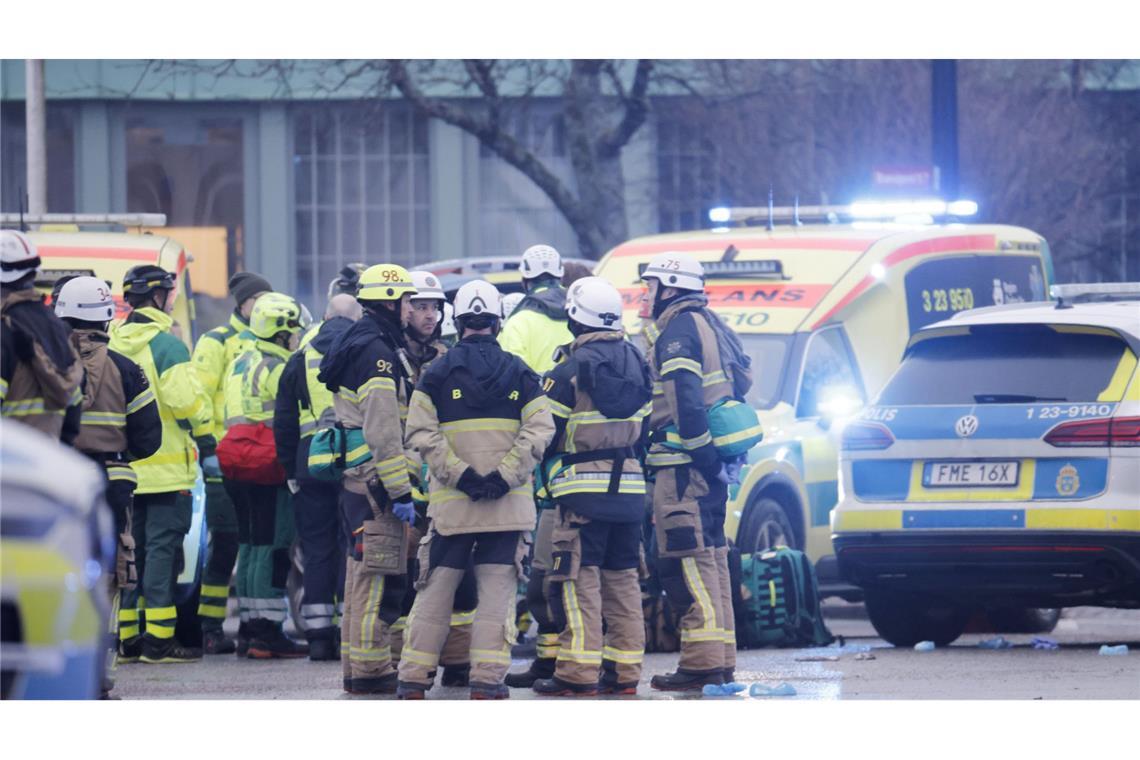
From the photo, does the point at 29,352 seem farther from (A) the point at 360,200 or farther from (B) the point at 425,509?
(A) the point at 360,200

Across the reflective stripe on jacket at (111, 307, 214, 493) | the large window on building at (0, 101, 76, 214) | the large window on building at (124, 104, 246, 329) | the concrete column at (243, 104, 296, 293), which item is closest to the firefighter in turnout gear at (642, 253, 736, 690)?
the reflective stripe on jacket at (111, 307, 214, 493)

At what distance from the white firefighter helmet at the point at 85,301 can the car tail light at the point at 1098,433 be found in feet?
14.6

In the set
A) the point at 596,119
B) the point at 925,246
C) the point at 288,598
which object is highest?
the point at 596,119

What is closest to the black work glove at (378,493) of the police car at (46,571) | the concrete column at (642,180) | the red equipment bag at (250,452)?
the red equipment bag at (250,452)

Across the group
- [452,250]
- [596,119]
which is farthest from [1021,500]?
[452,250]

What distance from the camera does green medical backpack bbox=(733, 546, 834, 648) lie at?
38.9 ft

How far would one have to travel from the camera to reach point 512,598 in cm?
956

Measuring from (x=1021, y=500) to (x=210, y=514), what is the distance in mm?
4365

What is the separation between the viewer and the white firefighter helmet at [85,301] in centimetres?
957

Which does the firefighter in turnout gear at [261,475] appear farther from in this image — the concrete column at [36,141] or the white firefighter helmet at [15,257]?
the concrete column at [36,141]

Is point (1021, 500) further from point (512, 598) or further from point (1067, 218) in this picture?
point (1067, 218)

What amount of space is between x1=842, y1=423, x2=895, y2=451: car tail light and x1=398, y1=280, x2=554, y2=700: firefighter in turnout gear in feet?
8.01

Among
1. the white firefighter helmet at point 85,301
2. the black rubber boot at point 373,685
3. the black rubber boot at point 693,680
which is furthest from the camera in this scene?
the black rubber boot at point 693,680

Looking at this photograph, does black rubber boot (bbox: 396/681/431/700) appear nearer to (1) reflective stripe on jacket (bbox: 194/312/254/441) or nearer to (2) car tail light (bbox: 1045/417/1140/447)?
(1) reflective stripe on jacket (bbox: 194/312/254/441)
